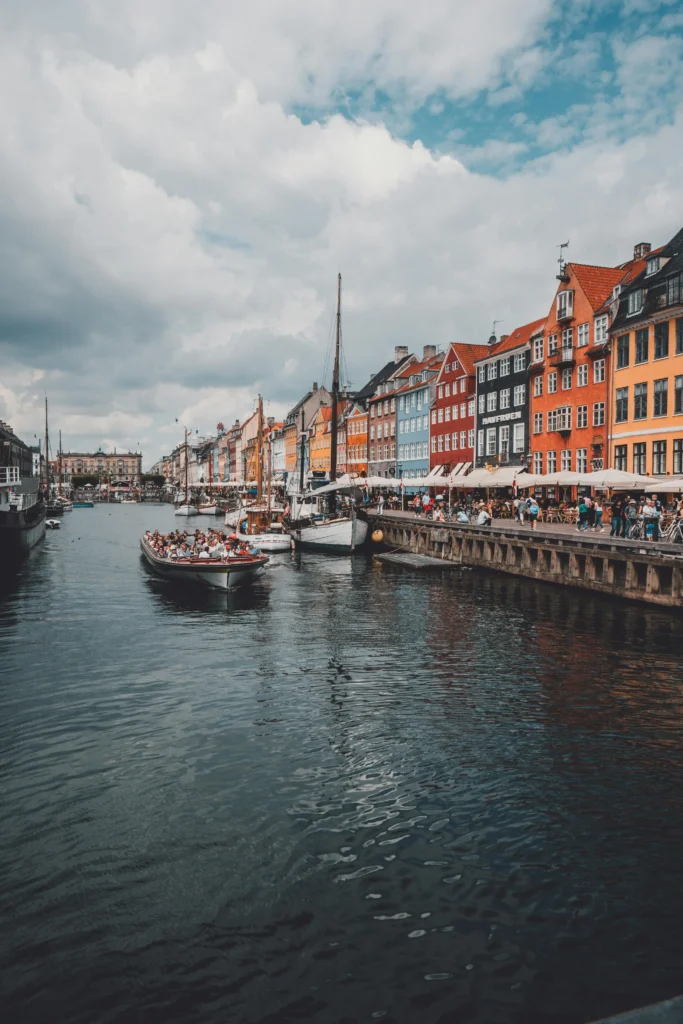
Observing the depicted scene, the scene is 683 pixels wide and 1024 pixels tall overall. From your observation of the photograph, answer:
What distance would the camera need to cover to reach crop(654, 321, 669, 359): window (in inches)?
1748

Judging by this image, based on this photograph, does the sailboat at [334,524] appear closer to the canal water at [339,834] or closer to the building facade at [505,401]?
the building facade at [505,401]

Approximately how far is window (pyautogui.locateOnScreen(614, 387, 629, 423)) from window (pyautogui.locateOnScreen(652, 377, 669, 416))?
9.83 feet

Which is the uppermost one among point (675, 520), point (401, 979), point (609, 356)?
point (609, 356)

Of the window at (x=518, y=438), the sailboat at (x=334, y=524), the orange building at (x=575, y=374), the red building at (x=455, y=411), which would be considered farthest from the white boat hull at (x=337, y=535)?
the red building at (x=455, y=411)

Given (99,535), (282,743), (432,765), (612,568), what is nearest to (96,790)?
(282,743)

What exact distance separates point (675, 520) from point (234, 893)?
2717 cm

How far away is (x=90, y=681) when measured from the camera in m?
18.5

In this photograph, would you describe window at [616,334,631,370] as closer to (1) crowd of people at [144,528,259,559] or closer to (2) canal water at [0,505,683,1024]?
(1) crowd of people at [144,528,259,559]

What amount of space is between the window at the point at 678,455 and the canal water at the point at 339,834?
921 inches

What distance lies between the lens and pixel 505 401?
66.2 metres

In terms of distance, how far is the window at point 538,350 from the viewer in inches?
2377

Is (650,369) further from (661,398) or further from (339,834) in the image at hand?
(339,834)

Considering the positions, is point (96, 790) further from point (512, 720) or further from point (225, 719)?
point (512, 720)

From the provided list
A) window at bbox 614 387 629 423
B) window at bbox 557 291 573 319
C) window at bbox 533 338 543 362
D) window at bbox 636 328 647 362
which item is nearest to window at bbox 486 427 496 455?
window at bbox 533 338 543 362
